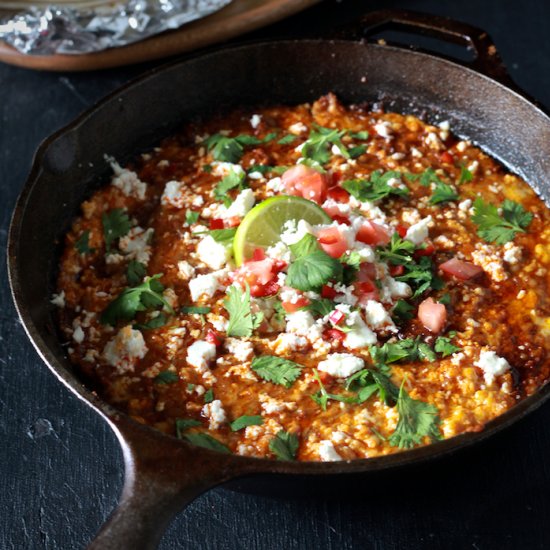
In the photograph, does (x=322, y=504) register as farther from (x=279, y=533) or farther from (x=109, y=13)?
(x=109, y=13)

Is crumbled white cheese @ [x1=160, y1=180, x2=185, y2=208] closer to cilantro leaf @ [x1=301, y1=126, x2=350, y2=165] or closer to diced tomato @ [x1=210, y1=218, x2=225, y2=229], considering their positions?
diced tomato @ [x1=210, y1=218, x2=225, y2=229]

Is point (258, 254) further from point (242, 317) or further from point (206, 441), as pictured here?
point (206, 441)

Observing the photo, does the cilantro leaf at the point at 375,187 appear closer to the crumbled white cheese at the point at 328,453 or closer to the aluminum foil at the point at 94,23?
the crumbled white cheese at the point at 328,453

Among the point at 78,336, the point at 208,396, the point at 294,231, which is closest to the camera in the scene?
the point at 208,396

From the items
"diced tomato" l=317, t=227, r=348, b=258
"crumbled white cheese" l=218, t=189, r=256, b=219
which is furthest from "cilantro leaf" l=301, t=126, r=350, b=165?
"diced tomato" l=317, t=227, r=348, b=258

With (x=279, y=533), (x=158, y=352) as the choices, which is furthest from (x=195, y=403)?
(x=279, y=533)

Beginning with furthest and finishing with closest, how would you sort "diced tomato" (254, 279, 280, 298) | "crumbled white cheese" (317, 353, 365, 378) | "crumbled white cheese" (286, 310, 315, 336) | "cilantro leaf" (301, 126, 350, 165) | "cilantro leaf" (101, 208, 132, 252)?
"cilantro leaf" (301, 126, 350, 165) → "cilantro leaf" (101, 208, 132, 252) → "diced tomato" (254, 279, 280, 298) → "crumbled white cheese" (286, 310, 315, 336) → "crumbled white cheese" (317, 353, 365, 378)

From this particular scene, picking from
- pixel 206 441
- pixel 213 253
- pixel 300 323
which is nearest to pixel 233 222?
pixel 213 253
